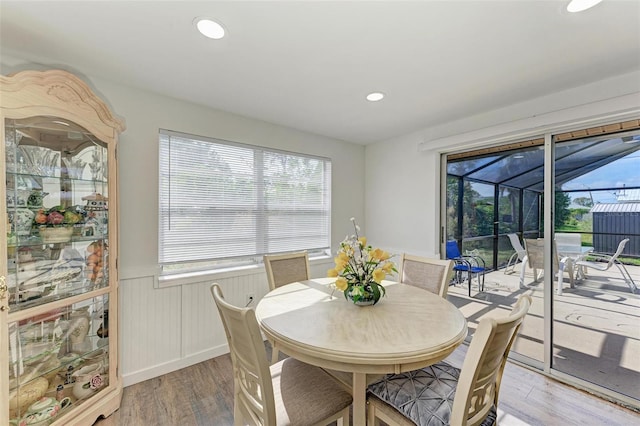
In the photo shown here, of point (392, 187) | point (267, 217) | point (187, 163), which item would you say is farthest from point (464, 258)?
point (187, 163)

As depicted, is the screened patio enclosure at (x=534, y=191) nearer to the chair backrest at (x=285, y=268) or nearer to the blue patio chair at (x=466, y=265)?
the blue patio chair at (x=466, y=265)

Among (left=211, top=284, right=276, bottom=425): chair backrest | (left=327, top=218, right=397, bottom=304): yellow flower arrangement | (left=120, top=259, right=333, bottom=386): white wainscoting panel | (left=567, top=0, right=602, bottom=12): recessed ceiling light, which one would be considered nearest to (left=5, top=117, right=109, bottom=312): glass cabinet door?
(left=120, top=259, right=333, bottom=386): white wainscoting panel

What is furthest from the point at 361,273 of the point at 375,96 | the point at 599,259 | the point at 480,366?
the point at 599,259

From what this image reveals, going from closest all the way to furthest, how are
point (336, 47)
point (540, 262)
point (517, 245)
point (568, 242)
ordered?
point (336, 47) < point (568, 242) < point (540, 262) < point (517, 245)

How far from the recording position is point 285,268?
2.53m

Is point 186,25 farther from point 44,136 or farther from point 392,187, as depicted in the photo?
point 392,187

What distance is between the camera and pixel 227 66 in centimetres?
188

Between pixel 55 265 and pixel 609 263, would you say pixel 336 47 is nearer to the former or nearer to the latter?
pixel 55 265

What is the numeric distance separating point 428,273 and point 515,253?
1.09 m

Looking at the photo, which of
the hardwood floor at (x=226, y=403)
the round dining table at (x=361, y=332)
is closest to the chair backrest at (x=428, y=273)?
the round dining table at (x=361, y=332)

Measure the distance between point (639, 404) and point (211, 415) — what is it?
9.88ft

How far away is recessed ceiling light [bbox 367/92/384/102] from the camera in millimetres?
2308

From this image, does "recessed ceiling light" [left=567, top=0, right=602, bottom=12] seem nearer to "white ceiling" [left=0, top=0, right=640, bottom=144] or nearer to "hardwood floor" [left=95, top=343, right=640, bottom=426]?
"white ceiling" [left=0, top=0, right=640, bottom=144]

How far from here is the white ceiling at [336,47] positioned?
4.45 feet
